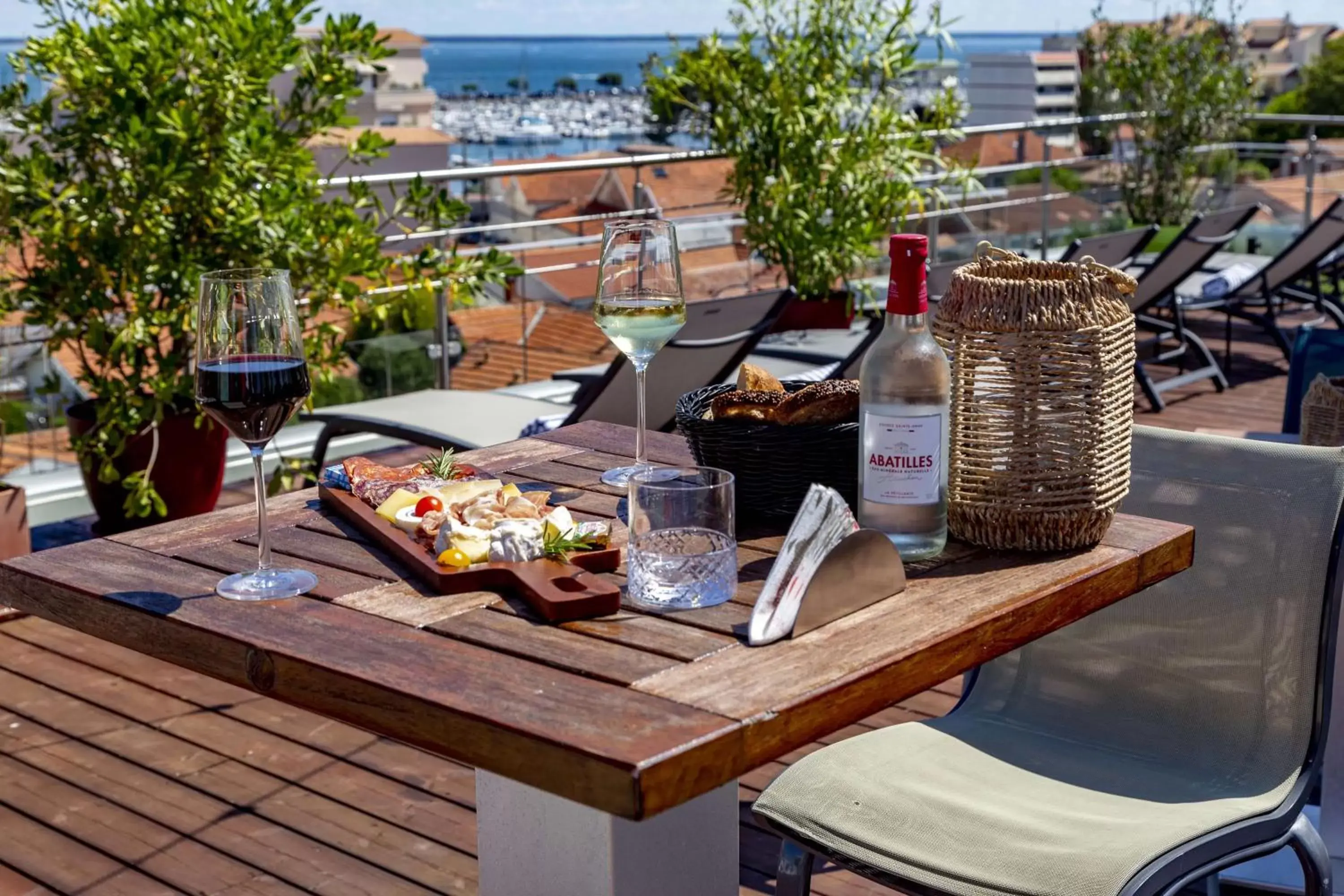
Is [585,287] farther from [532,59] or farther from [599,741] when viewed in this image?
[532,59]

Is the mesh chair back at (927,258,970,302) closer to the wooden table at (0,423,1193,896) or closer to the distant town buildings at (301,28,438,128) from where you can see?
the wooden table at (0,423,1193,896)

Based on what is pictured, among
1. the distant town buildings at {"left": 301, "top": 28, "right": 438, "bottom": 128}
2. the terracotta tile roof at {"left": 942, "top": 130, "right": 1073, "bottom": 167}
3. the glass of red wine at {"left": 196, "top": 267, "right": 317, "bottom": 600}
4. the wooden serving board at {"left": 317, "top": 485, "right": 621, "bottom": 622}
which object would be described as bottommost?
the wooden serving board at {"left": 317, "top": 485, "right": 621, "bottom": 622}

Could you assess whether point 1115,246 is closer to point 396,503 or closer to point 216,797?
point 216,797

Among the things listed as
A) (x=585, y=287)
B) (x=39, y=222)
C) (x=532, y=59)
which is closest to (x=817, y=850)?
(x=39, y=222)

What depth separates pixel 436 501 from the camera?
61.2 inches

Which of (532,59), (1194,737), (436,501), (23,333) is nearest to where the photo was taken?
(436,501)

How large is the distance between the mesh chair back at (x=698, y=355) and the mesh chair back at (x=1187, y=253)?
7.79 feet

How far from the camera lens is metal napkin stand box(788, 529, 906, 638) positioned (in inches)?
50.2

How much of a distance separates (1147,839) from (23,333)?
11.4 ft

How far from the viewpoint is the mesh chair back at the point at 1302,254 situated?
6.41 m

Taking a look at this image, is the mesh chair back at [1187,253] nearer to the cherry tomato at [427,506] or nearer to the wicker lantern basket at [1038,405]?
the wicker lantern basket at [1038,405]

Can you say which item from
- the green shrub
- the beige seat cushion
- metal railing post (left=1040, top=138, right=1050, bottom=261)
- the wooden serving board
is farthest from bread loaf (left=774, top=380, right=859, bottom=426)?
metal railing post (left=1040, top=138, right=1050, bottom=261)

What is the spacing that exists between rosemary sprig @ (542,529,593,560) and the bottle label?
0.28 meters

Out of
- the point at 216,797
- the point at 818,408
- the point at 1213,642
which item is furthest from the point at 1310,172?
the point at 818,408
